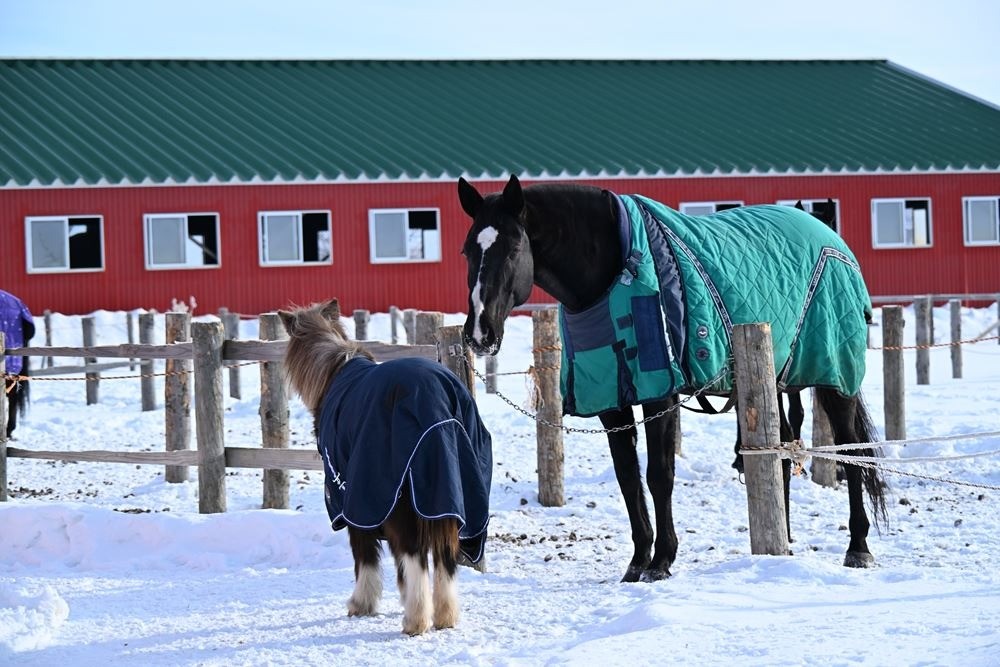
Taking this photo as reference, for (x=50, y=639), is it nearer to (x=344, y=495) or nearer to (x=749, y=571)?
(x=344, y=495)

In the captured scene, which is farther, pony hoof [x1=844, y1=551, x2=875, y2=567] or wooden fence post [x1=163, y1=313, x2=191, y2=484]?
wooden fence post [x1=163, y1=313, x2=191, y2=484]

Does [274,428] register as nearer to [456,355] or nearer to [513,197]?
[456,355]

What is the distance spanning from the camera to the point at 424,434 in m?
5.18

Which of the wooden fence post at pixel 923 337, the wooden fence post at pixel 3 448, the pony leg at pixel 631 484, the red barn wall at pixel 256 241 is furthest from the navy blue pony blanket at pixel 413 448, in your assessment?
the red barn wall at pixel 256 241

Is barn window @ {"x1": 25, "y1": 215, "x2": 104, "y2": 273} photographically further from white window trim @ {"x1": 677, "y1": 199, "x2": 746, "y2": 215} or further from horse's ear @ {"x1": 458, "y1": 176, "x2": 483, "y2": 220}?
horse's ear @ {"x1": 458, "y1": 176, "x2": 483, "y2": 220}

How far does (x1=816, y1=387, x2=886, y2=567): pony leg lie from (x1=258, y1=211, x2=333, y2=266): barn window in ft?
54.0

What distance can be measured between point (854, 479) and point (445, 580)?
2869 millimetres

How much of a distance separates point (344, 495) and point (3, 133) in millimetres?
19558

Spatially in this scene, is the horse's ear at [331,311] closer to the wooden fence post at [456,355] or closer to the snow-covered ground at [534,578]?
the wooden fence post at [456,355]

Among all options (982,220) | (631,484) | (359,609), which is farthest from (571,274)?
(982,220)

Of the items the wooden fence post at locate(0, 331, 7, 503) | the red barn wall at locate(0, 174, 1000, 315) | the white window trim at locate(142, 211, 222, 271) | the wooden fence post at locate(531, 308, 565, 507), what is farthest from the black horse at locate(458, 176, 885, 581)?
the white window trim at locate(142, 211, 222, 271)

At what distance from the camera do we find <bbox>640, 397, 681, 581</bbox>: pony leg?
6.32 m

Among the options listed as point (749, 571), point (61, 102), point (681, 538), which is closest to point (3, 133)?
point (61, 102)

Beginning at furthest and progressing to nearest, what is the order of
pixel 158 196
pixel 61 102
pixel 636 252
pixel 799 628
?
pixel 61 102 < pixel 158 196 < pixel 636 252 < pixel 799 628
